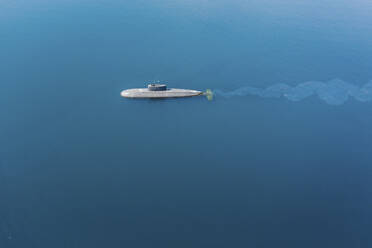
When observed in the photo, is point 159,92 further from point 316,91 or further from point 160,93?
point 316,91

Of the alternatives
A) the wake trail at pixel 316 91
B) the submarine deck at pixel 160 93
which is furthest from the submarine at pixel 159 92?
the wake trail at pixel 316 91

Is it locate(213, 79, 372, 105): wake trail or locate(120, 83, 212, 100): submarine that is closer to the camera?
locate(120, 83, 212, 100): submarine

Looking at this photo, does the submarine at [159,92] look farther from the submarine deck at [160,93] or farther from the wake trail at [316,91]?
the wake trail at [316,91]

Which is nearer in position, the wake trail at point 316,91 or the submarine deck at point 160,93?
the submarine deck at point 160,93

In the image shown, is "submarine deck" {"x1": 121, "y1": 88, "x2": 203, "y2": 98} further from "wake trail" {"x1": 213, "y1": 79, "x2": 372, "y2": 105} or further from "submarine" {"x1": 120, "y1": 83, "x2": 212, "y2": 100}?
"wake trail" {"x1": 213, "y1": 79, "x2": 372, "y2": 105}

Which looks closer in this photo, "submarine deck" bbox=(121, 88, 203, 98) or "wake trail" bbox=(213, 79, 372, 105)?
"submarine deck" bbox=(121, 88, 203, 98)

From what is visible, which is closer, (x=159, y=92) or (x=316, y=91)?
(x=159, y=92)

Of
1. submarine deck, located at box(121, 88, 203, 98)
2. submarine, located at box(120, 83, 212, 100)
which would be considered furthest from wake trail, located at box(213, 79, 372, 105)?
submarine deck, located at box(121, 88, 203, 98)

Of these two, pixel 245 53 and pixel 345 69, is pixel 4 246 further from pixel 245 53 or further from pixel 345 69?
pixel 345 69

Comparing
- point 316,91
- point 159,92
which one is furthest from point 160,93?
point 316,91
